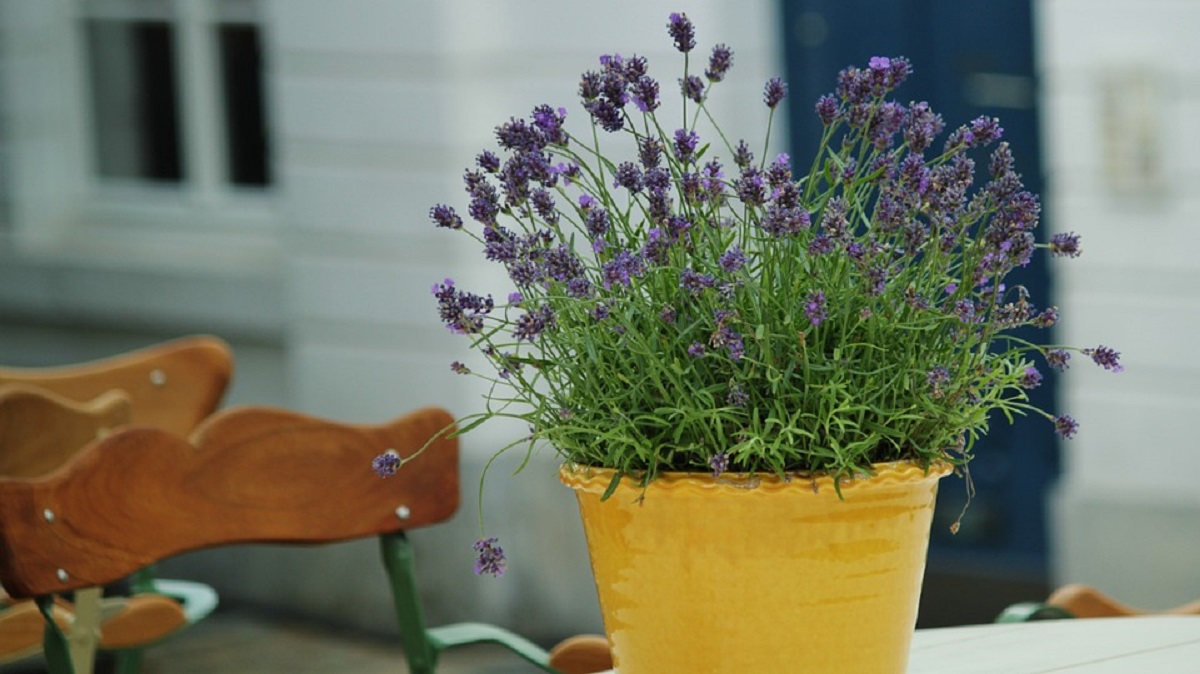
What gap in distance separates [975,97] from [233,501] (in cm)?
287

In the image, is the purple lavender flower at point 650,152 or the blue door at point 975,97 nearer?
the purple lavender flower at point 650,152

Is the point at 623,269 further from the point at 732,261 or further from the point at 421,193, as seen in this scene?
the point at 421,193

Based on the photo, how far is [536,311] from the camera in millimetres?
1315

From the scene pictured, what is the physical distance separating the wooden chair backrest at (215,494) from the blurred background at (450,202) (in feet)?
7.69

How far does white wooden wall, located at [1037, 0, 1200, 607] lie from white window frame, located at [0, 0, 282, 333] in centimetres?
224

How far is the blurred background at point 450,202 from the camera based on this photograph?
408 centimetres

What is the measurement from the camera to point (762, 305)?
131 centimetres

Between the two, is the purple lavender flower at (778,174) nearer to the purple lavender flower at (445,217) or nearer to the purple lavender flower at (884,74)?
the purple lavender flower at (884,74)

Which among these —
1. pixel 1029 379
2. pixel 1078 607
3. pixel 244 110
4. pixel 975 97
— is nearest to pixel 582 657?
pixel 1078 607

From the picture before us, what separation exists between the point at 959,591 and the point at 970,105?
120 centimetres

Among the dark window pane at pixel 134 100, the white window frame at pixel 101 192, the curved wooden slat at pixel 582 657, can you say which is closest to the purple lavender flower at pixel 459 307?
the curved wooden slat at pixel 582 657

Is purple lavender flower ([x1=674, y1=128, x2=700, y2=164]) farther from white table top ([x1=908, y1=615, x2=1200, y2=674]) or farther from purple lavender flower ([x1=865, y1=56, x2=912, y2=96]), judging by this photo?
white table top ([x1=908, y1=615, x2=1200, y2=674])

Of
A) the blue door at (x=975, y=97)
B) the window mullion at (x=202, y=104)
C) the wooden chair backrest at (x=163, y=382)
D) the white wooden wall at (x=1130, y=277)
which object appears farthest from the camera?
the window mullion at (x=202, y=104)

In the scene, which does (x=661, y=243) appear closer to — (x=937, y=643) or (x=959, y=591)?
(x=937, y=643)
